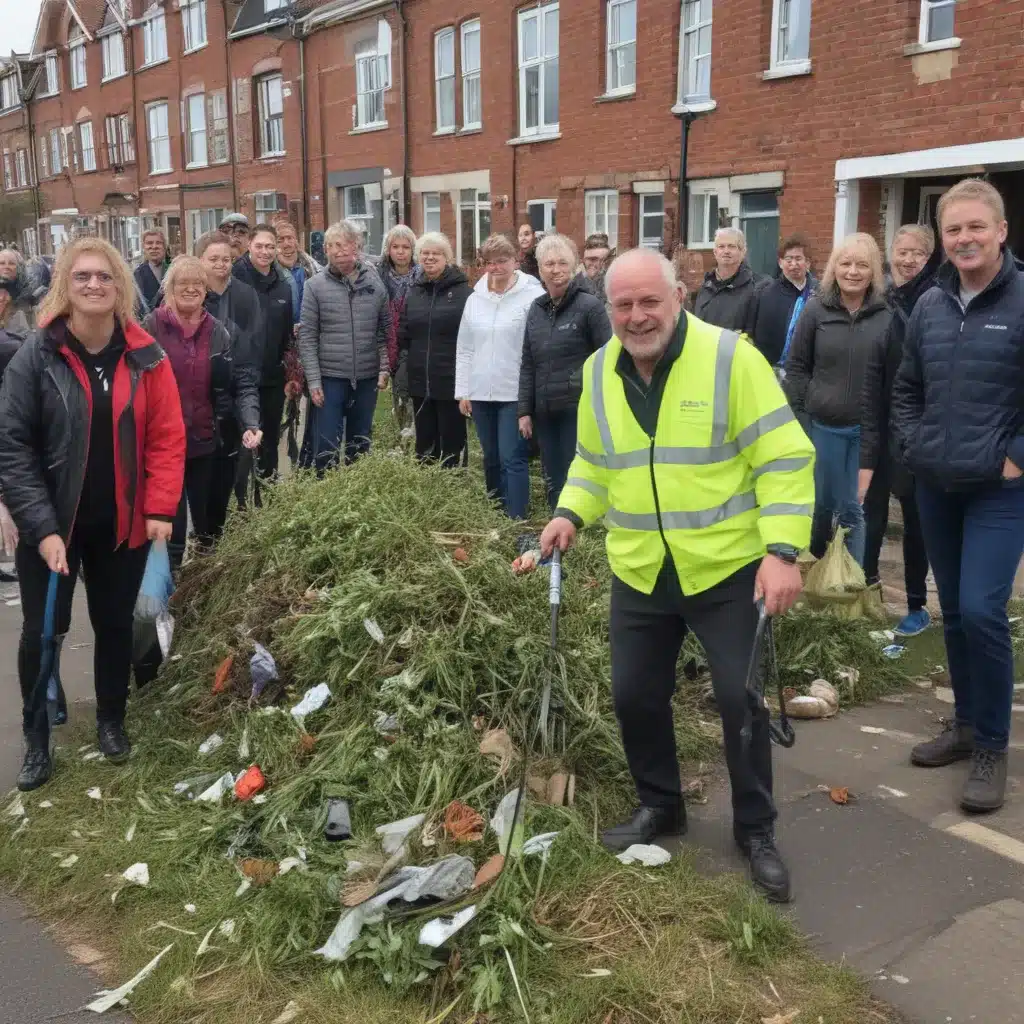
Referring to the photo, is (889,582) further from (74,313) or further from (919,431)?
(74,313)

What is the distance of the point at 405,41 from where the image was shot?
70.7 feet

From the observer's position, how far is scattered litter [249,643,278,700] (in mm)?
4613

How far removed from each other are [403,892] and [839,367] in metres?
3.79

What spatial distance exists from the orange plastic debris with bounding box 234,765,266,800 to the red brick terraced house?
6618 millimetres

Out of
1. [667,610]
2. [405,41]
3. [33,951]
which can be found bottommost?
[33,951]

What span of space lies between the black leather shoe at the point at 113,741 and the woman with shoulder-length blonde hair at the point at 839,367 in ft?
11.5

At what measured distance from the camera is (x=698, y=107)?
15.0 meters

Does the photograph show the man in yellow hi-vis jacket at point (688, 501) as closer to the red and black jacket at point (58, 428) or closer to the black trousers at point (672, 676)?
the black trousers at point (672, 676)

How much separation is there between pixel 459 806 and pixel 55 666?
6.16 feet

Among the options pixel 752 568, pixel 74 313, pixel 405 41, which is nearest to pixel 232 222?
pixel 74 313

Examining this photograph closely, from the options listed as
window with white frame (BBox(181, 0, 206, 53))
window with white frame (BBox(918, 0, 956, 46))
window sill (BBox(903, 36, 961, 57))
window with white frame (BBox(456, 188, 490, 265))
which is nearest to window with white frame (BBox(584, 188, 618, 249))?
window with white frame (BBox(456, 188, 490, 265))

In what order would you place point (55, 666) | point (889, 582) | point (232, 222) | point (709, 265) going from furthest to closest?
point (709, 265) < point (232, 222) < point (889, 582) < point (55, 666)

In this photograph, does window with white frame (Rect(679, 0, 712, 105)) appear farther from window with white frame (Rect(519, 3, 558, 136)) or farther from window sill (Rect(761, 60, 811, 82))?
window with white frame (Rect(519, 3, 558, 136))

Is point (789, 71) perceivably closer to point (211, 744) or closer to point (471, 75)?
point (471, 75)
